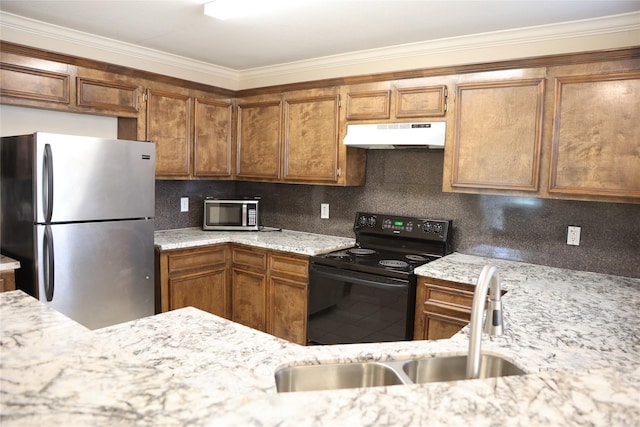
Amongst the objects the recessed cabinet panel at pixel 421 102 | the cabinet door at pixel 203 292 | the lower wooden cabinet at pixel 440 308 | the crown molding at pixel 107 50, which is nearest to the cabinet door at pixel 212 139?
the crown molding at pixel 107 50

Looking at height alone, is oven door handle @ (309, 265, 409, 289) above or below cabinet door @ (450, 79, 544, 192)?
below

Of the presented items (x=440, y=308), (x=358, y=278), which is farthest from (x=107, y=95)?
(x=440, y=308)

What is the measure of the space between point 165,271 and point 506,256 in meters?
2.40

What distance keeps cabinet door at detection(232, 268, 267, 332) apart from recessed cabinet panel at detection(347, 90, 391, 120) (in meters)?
1.42

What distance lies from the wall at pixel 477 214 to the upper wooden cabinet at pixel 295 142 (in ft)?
0.92

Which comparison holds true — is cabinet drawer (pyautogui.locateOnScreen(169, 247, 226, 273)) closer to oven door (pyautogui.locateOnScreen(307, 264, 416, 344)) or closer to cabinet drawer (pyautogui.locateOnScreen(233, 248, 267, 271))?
cabinet drawer (pyautogui.locateOnScreen(233, 248, 267, 271))

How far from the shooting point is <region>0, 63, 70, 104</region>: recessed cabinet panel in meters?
2.72

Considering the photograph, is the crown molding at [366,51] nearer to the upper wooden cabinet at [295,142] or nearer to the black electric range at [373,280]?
the upper wooden cabinet at [295,142]

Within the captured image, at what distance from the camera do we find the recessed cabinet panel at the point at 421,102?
2930mm

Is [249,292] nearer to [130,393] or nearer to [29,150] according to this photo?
[29,150]

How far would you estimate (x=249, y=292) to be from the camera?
11.8 ft

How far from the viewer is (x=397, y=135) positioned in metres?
3.04

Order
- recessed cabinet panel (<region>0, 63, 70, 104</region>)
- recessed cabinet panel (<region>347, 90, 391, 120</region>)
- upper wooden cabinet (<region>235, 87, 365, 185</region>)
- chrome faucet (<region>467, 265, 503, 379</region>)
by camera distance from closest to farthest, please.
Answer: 1. chrome faucet (<region>467, 265, 503, 379</region>)
2. recessed cabinet panel (<region>0, 63, 70, 104</region>)
3. recessed cabinet panel (<region>347, 90, 391, 120</region>)
4. upper wooden cabinet (<region>235, 87, 365, 185</region>)

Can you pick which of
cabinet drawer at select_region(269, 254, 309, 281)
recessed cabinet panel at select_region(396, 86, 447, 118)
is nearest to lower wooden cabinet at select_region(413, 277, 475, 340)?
cabinet drawer at select_region(269, 254, 309, 281)
